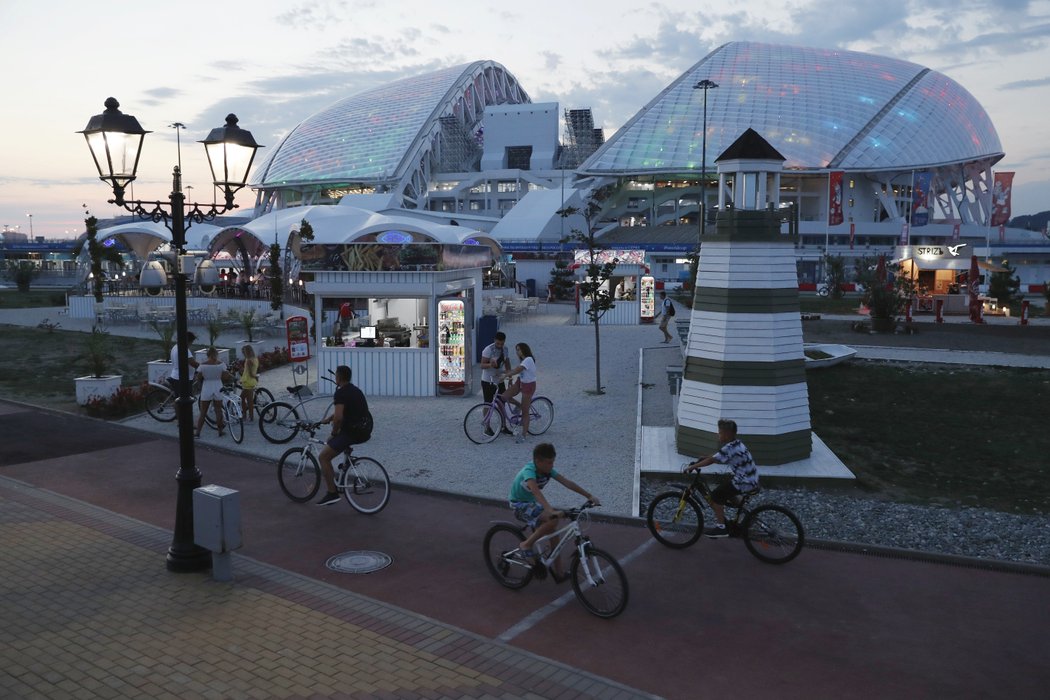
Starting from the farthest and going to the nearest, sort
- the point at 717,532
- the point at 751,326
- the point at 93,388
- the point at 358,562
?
the point at 93,388, the point at 751,326, the point at 717,532, the point at 358,562

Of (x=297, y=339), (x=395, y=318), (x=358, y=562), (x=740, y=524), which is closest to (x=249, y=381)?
(x=297, y=339)

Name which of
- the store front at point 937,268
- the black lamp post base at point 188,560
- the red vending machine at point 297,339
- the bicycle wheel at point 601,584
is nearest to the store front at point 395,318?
the red vending machine at point 297,339

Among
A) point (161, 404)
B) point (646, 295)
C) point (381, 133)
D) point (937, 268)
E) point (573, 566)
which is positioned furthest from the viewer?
point (381, 133)

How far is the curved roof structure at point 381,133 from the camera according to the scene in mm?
101938

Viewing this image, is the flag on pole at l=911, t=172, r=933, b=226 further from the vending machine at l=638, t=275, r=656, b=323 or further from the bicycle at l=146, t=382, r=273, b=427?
the bicycle at l=146, t=382, r=273, b=427

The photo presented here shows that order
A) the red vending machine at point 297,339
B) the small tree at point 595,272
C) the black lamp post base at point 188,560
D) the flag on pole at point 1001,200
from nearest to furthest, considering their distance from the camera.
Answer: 1. the black lamp post base at point 188,560
2. the red vending machine at point 297,339
3. the small tree at point 595,272
4. the flag on pole at point 1001,200

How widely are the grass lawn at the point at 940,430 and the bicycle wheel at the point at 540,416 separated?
201 inches

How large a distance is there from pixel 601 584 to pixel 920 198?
80110mm

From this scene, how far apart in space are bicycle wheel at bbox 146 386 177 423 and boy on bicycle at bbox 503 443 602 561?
10004 mm

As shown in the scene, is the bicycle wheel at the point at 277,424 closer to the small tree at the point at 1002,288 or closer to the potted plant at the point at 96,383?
the potted plant at the point at 96,383

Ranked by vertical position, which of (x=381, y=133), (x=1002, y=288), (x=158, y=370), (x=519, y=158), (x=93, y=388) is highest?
(x=381, y=133)

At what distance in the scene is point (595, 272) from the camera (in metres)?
20.1

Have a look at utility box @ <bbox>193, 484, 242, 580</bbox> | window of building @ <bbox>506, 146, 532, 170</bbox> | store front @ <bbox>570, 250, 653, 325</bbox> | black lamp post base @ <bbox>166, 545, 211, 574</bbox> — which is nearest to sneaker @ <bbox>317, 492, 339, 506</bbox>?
black lamp post base @ <bbox>166, 545, 211, 574</bbox>

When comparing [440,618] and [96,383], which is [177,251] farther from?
[96,383]
